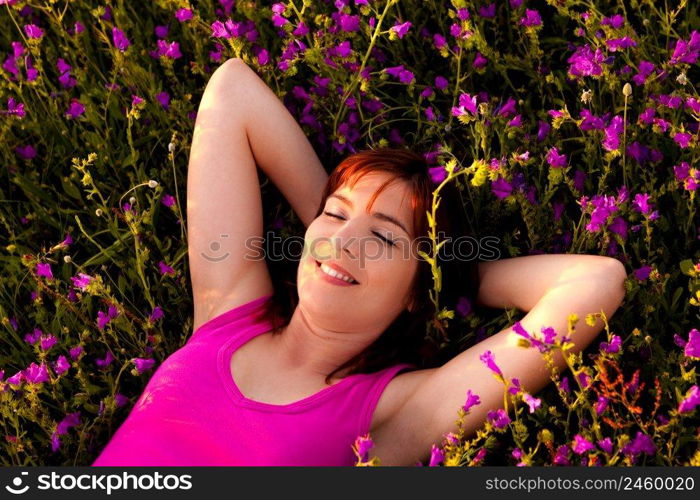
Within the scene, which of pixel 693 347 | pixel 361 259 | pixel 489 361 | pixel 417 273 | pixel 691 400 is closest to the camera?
pixel 691 400

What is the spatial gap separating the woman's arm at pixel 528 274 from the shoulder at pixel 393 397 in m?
0.31

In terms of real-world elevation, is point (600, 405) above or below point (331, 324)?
below

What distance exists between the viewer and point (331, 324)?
2.54m

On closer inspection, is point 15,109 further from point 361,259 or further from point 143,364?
point 361,259

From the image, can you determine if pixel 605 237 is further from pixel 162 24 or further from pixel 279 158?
pixel 162 24

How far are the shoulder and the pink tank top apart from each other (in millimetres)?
22

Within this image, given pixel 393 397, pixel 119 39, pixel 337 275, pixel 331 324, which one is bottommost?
pixel 393 397

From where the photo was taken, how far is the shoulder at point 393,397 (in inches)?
99.9

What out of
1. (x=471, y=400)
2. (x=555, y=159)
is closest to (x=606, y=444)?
(x=471, y=400)

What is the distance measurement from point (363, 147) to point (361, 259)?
0.82 meters

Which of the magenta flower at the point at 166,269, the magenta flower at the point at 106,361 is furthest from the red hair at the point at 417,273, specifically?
the magenta flower at the point at 106,361

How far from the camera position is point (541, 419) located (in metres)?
2.53

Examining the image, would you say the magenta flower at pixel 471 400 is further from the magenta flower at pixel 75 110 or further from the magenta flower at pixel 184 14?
the magenta flower at pixel 75 110

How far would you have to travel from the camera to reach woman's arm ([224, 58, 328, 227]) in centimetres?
289
